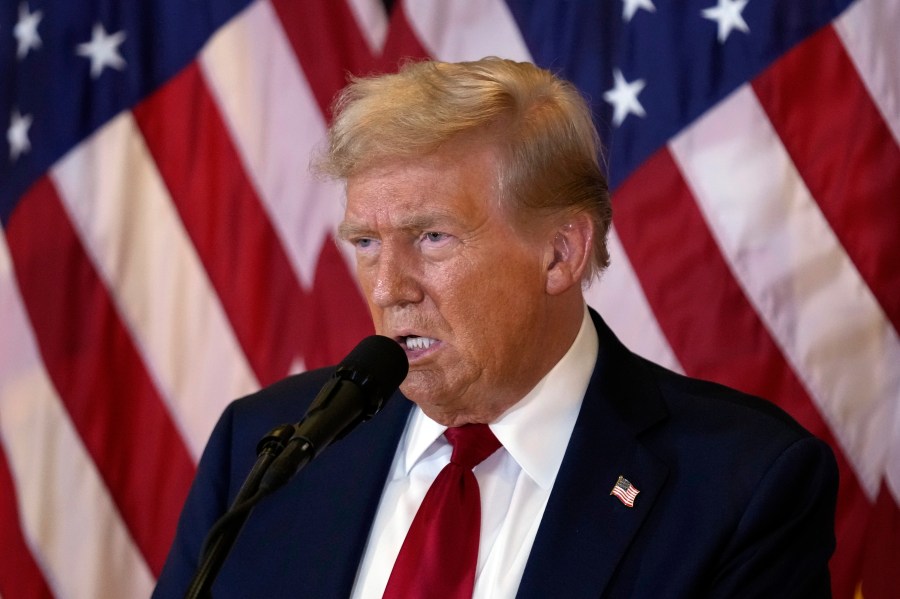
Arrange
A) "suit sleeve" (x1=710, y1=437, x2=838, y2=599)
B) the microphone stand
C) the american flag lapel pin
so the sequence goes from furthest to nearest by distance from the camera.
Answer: the american flag lapel pin → "suit sleeve" (x1=710, y1=437, x2=838, y2=599) → the microphone stand

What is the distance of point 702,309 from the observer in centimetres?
274

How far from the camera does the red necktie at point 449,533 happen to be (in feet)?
6.16

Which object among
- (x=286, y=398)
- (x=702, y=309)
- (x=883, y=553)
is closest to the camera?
(x=286, y=398)

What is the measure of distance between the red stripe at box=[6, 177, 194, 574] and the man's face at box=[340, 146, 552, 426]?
4.41 feet

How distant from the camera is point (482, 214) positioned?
190 cm

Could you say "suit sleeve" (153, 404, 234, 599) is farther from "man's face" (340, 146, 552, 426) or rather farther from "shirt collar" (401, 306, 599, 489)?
"man's face" (340, 146, 552, 426)

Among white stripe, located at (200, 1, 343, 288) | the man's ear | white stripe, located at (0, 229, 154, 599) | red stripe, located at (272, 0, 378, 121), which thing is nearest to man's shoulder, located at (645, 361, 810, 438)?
the man's ear

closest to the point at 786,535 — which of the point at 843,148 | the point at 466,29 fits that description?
the point at 843,148

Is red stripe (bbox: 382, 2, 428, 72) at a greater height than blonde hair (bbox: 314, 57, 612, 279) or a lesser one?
greater

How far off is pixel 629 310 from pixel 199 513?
3.86 ft

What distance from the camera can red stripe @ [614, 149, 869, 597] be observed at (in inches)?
105

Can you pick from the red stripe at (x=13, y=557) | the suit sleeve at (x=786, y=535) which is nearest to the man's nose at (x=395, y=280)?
the suit sleeve at (x=786, y=535)

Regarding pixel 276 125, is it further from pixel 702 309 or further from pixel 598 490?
pixel 598 490

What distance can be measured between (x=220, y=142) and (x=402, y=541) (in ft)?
4.76
